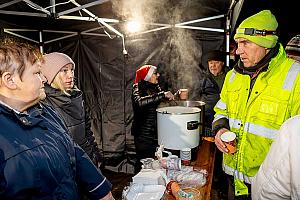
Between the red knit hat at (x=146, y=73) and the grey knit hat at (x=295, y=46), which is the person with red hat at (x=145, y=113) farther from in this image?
the grey knit hat at (x=295, y=46)

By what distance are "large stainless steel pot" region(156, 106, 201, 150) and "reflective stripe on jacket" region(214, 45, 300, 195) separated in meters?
0.39

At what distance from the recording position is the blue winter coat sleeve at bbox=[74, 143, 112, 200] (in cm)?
203

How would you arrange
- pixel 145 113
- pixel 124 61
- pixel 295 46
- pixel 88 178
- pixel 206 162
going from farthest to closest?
pixel 124 61
pixel 145 113
pixel 295 46
pixel 206 162
pixel 88 178

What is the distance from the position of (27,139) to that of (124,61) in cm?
461

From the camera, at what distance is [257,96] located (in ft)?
7.28

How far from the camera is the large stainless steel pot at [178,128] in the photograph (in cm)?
261

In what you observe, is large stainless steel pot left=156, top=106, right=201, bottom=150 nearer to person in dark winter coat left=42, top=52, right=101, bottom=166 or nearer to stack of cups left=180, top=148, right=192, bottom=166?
stack of cups left=180, top=148, right=192, bottom=166

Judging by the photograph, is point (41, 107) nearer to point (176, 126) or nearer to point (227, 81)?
point (176, 126)

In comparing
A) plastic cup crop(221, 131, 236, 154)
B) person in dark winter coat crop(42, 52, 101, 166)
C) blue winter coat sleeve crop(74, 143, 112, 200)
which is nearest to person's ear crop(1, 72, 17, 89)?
blue winter coat sleeve crop(74, 143, 112, 200)

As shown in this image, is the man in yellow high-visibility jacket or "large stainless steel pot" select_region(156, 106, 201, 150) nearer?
the man in yellow high-visibility jacket

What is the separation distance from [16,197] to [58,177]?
0.86 feet

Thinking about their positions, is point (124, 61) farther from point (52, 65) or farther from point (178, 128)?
point (178, 128)

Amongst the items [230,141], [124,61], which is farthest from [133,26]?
[230,141]

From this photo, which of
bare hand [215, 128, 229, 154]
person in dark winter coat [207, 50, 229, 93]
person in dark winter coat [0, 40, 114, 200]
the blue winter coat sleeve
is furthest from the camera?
person in dark winter coat [207, 50, 229, 93]
